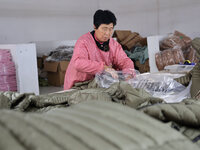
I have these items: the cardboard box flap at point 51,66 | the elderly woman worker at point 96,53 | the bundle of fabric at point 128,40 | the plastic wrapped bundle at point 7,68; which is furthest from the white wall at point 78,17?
the elderly woman worker at point 96,53

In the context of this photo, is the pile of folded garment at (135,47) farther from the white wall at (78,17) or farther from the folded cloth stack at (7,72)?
the folded cloth stack at (7,72)

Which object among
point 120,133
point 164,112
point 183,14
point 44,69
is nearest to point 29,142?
point 120,133

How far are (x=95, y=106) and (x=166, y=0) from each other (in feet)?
18.7

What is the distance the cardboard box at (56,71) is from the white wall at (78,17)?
1.05 m

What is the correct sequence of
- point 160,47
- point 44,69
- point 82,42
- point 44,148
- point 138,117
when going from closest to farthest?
point 44,148, point 138,117, point 82,42, point 160,47, point 44,69

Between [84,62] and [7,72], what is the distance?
186cm

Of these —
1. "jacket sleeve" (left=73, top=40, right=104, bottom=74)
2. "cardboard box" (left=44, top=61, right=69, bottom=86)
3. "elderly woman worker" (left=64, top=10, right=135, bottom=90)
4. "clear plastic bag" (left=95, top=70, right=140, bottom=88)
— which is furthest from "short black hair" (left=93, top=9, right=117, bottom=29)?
"cardboard box" (left=44, top=61, right=69, bottom=86)

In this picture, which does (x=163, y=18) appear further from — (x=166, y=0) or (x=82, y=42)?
(x=82, y=42)

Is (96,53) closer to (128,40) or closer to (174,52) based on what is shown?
(174,52)

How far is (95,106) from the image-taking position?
456mm

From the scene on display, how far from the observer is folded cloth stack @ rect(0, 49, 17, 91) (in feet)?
10.8

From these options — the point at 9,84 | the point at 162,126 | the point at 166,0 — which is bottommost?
the point at 9,84

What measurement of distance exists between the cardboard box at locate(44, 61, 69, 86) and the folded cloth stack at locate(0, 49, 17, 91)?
104 centimetres

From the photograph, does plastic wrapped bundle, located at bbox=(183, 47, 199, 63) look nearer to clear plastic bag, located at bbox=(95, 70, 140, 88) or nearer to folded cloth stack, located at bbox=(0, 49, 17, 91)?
clear plastic bag, located at bbox=(95, 70, 140, 88)
